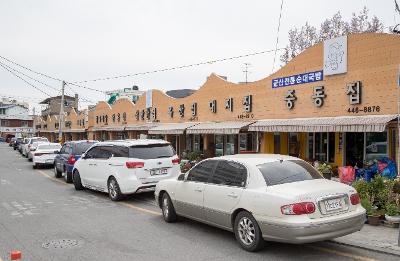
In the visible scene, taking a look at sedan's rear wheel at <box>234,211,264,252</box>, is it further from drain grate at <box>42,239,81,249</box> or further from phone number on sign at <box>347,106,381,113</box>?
phone number on sign at <box>347,106,381,113</box>

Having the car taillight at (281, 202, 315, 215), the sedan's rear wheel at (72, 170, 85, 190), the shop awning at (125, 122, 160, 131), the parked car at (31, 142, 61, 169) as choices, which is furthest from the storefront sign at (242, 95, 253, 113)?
the car taillight at (281, 202, 315, 215)

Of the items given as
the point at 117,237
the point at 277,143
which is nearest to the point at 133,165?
the point at 117,237

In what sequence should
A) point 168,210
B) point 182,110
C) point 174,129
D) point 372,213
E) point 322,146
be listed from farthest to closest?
point 182,110 < point 174,129 < point 322,146 < point 168,210 < point 372,213

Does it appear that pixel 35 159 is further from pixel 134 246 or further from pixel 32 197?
pixel 134 246

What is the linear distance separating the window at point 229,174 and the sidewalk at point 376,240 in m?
2.00

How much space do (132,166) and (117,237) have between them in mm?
3687

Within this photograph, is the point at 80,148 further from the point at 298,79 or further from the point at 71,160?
the point at 298,79

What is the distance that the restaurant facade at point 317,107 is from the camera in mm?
13055

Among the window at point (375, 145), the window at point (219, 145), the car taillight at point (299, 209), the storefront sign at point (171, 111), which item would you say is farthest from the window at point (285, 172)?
the storefront sign at point (171, 111)

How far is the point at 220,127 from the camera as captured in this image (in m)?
19.2

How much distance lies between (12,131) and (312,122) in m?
98.0

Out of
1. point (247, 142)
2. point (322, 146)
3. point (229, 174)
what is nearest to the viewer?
point (229, 174)

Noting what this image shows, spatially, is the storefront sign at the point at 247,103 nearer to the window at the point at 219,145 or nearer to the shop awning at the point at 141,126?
the window at the point at 219,145

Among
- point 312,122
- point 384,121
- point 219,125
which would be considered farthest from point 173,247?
point 219,125
